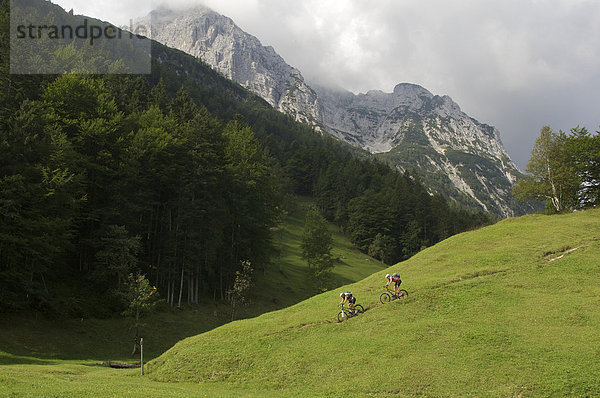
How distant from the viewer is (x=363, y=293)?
126 ft

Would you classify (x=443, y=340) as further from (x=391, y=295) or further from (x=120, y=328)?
(x=120, y=328)

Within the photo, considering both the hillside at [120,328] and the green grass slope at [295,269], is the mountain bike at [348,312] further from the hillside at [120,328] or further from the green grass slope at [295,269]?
the green grass slope at [295,269]

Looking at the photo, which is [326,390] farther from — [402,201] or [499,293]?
[402,201]

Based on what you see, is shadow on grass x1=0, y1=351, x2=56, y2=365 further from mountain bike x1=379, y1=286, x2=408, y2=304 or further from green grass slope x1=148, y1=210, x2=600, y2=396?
mountain bike x1=379, y1=286, x2=408, y2=304

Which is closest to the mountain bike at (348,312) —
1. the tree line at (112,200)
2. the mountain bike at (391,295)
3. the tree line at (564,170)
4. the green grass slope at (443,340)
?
the green grass slope at (443,340)

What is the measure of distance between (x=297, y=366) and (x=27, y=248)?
33.7 meters

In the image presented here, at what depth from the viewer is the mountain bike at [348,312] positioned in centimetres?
3189

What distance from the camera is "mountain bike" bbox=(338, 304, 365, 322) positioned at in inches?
1255

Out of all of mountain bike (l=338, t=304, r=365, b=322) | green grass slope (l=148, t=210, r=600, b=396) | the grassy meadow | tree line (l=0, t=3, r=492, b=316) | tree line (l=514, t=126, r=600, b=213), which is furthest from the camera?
tree line (l=514, t=126, r=600, b=213)

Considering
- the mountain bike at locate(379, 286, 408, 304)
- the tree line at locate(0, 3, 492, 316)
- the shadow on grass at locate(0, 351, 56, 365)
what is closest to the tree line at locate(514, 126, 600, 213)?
the mountain bike at locate(379, 286, 408, 304)

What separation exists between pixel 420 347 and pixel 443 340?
181 centimetres

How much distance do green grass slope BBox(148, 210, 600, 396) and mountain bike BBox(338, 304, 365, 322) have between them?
34.2 inches

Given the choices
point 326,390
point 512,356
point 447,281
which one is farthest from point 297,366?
point 447,281

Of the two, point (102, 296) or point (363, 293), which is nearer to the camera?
point (363, 293)
